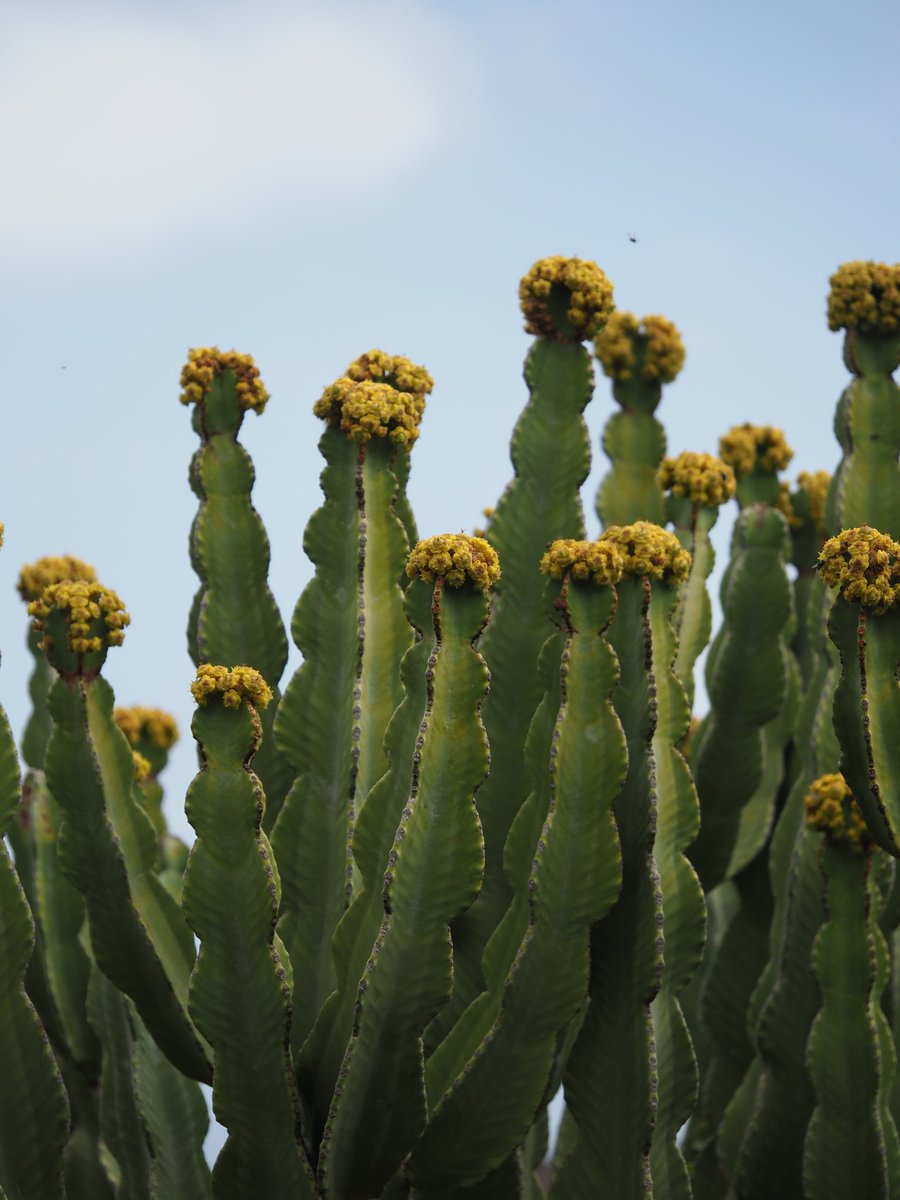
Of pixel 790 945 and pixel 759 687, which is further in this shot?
pixel 759 687

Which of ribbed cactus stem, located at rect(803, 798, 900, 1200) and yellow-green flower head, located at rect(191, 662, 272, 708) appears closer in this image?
yellow-green flower head, located at rect(191, 662, 272, 708)

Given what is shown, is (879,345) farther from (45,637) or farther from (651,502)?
(45,637)

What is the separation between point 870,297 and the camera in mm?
5895

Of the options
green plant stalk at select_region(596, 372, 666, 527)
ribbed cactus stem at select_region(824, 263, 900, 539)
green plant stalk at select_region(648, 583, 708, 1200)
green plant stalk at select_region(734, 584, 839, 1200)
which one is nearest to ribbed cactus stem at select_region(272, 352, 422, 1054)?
green plant stalk at select_region(648, 583, 708, 1200)

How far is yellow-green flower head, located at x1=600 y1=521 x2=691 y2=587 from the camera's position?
4.35m

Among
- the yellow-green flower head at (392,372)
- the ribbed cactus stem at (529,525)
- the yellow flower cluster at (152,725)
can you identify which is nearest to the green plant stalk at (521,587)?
the ribbed cactus stem at (529,525)

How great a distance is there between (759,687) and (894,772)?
1.74 meters

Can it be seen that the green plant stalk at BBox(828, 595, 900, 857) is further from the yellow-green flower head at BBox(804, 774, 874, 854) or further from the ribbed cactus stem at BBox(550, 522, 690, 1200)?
the yellow-green flower head at BBox(804, 774, 874, 854)

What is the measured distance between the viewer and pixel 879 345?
5.93 m

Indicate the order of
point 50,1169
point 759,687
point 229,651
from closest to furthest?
point 50,1169 → point 229,651 → point 759,687

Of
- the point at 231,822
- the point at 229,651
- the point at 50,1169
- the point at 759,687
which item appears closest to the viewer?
the point at 231,822

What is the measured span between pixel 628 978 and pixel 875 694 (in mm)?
960

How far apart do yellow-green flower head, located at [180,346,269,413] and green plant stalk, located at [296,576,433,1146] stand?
4.34 feet

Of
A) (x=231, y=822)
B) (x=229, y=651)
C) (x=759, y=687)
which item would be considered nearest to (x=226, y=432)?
(x=229, y=651)
